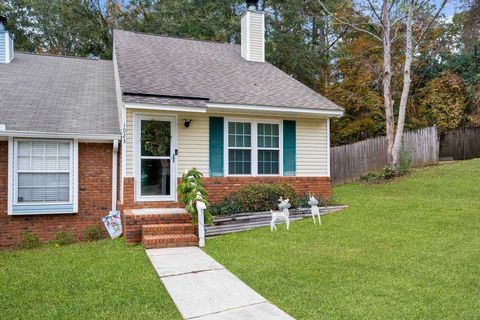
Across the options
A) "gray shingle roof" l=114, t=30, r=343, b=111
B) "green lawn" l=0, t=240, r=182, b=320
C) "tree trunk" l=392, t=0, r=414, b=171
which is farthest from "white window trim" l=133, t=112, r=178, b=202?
"tree trunk" l=392, t=0, r=414, b=171

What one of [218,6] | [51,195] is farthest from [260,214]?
[218,6]

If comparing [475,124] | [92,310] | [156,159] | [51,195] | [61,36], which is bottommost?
[92,310]

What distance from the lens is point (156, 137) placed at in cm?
876

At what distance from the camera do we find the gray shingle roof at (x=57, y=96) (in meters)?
8.91

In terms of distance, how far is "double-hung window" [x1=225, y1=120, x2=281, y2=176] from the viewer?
966cm

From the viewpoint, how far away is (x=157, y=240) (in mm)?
6988

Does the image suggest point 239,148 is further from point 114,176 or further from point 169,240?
point 169,240

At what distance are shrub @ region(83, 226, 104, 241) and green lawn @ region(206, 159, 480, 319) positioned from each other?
10.4 ft

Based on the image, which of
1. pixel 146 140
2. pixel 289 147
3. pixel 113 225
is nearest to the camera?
pixel 113 225

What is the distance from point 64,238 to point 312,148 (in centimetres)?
655

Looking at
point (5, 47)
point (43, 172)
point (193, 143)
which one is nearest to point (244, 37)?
point (193, 143)

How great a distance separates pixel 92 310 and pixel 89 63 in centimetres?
1165

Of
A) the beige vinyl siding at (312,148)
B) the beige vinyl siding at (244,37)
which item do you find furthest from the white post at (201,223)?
the beige vinyl siding at (244,37)

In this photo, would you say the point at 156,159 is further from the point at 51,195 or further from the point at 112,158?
the point at 51,195
